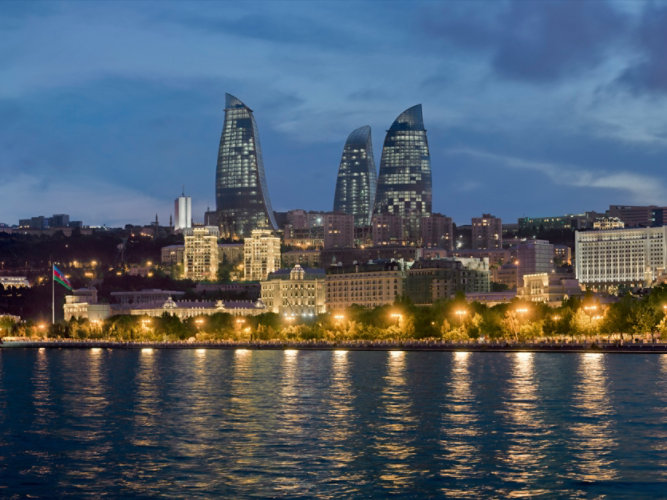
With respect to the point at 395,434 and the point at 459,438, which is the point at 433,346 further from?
the point at 459,438

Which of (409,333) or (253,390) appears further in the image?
(409,333)

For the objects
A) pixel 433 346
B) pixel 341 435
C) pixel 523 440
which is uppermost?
pixel 433 346

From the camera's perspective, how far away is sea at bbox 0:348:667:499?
47.9 m

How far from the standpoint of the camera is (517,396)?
8144 centimetres

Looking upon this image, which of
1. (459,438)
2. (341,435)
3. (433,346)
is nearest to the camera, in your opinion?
(459,438)

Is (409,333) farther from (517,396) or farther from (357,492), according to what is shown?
(357,492)

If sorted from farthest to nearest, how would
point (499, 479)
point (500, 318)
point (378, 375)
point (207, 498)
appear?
point (500, 318) < point (378, 375) < point (499, 479) < point (207, 498)

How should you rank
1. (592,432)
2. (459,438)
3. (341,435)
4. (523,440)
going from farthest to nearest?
(592,432) → (341,435) → (459,438) → (523,440)

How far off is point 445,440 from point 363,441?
166 inches

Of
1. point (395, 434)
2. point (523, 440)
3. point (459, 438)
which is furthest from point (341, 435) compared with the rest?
point (523, 440)

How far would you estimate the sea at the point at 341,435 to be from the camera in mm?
47906


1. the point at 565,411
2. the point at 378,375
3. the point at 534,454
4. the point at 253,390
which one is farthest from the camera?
the point at 378,375

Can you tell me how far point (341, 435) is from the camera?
201 ft

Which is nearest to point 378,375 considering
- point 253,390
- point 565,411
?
point 253,390
